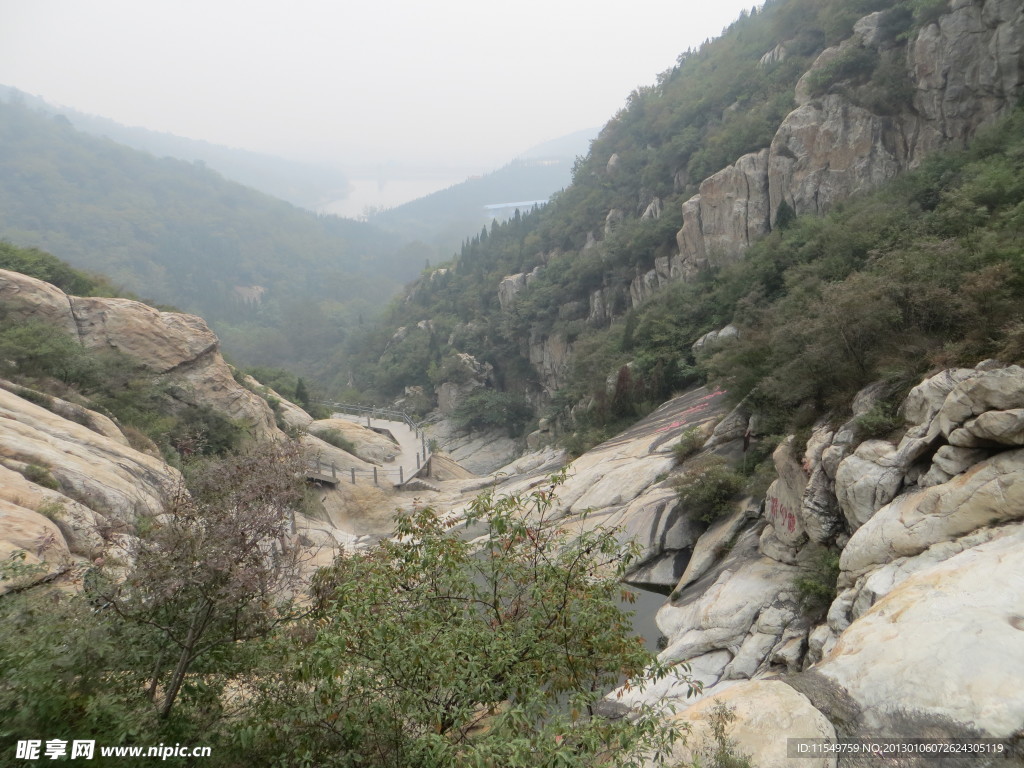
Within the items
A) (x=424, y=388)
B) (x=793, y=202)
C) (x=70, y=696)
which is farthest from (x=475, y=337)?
(x=70, y=696)

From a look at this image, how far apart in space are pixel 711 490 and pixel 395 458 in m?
17.5

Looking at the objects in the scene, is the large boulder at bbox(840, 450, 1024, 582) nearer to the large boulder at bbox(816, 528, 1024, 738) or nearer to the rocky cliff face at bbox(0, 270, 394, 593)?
the large boulder at bbox(816, 528, 1024, 738)

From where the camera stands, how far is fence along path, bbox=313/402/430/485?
71.3 feet

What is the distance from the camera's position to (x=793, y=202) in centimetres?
2908

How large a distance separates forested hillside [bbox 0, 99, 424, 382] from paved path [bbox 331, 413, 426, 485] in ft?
160

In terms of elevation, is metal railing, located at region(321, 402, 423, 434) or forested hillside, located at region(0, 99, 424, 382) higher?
forested hillside, located at region(0, 99, 424, 382)

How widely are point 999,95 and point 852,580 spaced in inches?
953

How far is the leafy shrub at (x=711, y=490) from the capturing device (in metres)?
12.3

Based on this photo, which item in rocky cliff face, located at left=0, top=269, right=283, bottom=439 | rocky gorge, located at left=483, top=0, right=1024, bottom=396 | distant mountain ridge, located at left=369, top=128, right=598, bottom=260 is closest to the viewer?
rocky cliff face, located at left=0, top=269, right=283, bottom=439

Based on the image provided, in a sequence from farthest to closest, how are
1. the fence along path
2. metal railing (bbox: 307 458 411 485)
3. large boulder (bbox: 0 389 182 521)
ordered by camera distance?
the fence along path < metal railing (bbox: 307 458 411 485) < large boulder (bbox: 0 389 182 521)

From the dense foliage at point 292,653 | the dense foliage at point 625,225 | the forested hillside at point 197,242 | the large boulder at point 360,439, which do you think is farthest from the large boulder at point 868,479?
the forested hillside at point 197,242

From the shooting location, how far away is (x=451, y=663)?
374cm

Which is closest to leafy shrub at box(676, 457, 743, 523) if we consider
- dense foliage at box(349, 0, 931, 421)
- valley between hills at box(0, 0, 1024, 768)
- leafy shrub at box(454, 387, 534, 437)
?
valley between hills at box(0, 0, 1024, 768)

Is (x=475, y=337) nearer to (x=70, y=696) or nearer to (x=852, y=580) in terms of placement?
(x=852, y=580)
